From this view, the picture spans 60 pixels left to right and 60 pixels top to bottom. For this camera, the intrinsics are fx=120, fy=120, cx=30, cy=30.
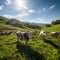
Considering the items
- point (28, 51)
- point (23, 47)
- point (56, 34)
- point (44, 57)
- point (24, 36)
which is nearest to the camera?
point (44, 57)

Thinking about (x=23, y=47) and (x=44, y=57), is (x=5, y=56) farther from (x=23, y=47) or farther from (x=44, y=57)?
(x=44, y=57)

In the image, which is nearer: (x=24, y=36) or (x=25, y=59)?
(x=25, y=59)

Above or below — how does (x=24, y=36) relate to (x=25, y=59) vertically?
above

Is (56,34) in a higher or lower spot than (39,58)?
higher

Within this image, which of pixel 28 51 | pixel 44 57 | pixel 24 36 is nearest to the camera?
pixel 44 57

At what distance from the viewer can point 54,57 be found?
1570 cm

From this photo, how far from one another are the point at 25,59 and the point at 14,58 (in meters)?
1.51

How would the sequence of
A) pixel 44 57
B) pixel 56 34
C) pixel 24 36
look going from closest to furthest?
pixel 44 57, pixel 24 36, pixel 56 34

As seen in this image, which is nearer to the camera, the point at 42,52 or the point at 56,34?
the point at 42,52

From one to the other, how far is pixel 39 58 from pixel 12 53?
13.4ft

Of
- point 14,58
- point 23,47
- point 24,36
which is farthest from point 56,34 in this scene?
point 14,58

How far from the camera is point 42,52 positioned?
Answer: 17.1 m

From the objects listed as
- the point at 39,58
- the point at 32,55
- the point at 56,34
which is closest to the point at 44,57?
the point at 39,58

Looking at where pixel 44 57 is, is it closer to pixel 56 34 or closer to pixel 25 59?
pixel 25 59
